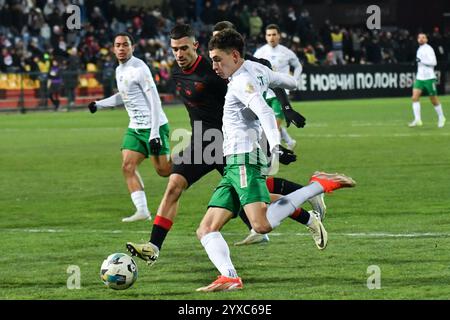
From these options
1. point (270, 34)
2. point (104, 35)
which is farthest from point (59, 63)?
point (270, 34)

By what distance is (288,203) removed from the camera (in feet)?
32.3

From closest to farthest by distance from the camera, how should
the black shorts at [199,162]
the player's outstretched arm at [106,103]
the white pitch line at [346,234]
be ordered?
the black shorts at [199,162] < the white pitch line at [346,234] < the player's outstretched arm at [106,103]

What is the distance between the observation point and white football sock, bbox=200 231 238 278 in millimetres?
9133

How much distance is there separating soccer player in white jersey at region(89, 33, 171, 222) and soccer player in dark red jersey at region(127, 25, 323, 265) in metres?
2.73

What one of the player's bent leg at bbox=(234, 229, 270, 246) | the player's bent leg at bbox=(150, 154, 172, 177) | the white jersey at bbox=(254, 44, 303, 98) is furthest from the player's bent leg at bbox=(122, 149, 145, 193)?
the white jersey at bbox=(254, 44, 303, 98)

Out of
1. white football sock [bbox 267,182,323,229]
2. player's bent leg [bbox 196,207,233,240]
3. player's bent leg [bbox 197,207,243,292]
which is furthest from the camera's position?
white football sock [bbox 267,182,323,229]

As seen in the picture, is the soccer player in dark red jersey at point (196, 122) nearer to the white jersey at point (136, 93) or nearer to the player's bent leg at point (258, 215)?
the player's bent leg at point (258, 215)

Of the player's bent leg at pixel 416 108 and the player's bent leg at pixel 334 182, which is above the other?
the player's bent leg at pixel 334 182

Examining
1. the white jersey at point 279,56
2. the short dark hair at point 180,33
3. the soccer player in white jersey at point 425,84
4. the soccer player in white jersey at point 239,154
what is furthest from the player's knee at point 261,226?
the soccer player in white jersey at point 425,84

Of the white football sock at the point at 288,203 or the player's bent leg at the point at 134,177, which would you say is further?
the player's bent leg at the point at 134,177

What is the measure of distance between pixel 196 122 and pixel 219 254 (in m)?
2.26

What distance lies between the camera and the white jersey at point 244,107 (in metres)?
9.14

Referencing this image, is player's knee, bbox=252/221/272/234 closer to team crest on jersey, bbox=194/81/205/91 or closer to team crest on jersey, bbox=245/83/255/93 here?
team crest on jersey, bbox=245/83/255/93

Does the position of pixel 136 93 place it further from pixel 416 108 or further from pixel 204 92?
pixel 416 108
